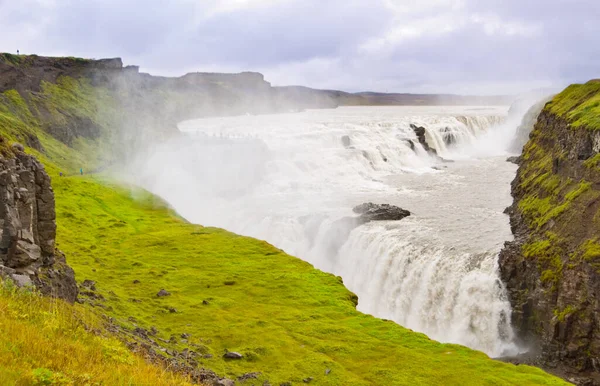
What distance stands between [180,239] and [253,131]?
65.5 meters

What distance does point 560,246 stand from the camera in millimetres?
33406

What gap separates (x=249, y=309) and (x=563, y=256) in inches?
804

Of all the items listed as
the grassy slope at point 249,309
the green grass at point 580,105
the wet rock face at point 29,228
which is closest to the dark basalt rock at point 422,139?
the green grass at point 580,105

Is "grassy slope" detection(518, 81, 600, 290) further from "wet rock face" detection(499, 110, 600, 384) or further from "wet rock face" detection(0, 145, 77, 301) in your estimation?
"wet rock face" detection(0, 145, 77, 301)

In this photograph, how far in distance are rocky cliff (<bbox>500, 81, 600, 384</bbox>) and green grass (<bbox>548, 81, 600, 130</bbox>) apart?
17 centimetres

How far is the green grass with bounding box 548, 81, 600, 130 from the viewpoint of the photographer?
41219 mm

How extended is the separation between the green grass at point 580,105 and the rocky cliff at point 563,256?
168 mm

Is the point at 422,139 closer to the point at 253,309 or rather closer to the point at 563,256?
the point at 563,256

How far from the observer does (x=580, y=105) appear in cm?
4809

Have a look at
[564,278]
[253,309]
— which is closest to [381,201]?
[564,278]

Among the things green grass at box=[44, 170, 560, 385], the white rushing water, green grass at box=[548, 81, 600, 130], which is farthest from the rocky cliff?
green grass at box=[44, 170, 560, 385]

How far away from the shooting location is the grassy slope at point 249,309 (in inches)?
808

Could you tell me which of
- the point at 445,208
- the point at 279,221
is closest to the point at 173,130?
the point at 279,221

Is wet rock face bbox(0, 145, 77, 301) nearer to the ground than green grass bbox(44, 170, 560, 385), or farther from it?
farther from it
